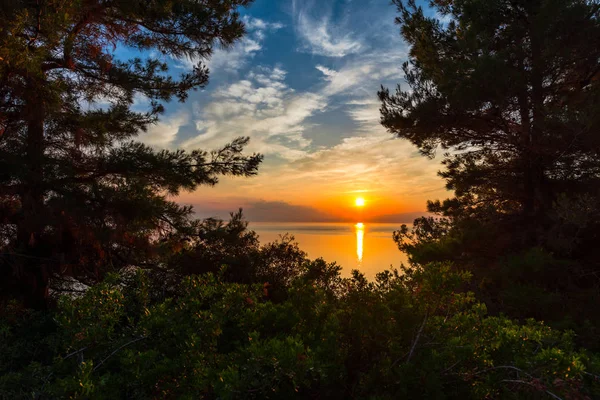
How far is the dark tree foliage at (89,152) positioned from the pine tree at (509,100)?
5.06 m

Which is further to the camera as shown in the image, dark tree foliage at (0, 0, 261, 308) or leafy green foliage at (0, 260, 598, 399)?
dark tree foliage at (0, 0, 261, 308)

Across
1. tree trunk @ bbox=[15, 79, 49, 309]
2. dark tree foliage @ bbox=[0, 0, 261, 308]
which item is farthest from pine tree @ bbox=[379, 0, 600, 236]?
tree trunk @ bbox=[15, 79, 49, 309]

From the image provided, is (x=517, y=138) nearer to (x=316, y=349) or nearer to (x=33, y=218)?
(x=316, y=349)

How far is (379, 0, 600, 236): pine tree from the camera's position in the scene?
7848 millimetres

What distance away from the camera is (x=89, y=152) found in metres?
8.02

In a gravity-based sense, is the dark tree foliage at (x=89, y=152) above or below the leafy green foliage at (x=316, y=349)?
above

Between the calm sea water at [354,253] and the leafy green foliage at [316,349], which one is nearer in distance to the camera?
the leafy green foliage at [316,349]

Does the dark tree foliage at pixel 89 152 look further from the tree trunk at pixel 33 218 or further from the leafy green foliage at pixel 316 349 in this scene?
the leafy green foliage at pixel 316 349

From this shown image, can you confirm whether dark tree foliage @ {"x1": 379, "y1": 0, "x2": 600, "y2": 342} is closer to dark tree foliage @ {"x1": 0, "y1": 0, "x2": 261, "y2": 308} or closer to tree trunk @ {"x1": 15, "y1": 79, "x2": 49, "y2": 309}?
dark tree foliage @ {"x1": 0, "y1": 0, "x2": 261, "y2": 308}

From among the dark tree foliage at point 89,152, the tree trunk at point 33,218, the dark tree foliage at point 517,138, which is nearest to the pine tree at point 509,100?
the dark tree foliage at point 517,138

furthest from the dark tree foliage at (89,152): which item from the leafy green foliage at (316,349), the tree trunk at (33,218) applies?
the leafy green foliage at (316,349)

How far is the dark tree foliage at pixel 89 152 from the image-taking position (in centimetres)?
655

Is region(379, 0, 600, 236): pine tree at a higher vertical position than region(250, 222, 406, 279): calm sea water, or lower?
higher

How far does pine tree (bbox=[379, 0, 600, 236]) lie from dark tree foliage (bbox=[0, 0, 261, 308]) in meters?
5.06
